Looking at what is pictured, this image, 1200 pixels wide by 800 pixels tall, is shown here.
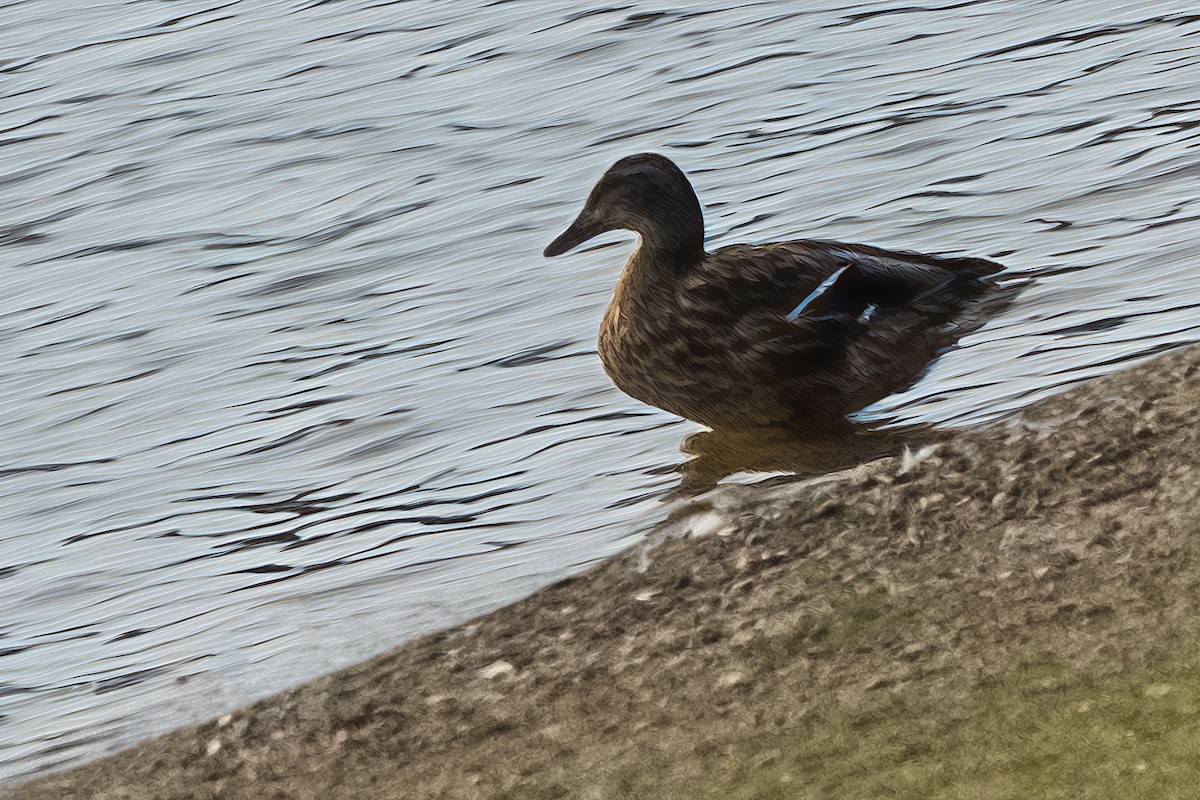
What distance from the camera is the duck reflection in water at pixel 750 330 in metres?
5.93

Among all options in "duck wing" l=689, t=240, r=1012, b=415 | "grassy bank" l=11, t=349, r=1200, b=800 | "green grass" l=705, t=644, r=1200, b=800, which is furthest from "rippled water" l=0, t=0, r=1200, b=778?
"green grass" l=705, t=644, r=1200, b=800

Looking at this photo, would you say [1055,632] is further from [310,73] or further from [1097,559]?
[310,73]

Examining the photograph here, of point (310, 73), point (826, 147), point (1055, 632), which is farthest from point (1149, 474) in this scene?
point (310, 73)

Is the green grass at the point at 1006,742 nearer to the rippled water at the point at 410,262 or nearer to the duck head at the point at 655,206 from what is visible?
the rippled water at the point at 410,262

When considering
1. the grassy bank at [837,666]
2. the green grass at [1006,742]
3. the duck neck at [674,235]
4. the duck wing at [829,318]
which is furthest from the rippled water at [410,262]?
the green grass at [1006,742]

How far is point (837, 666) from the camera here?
13.8 feet

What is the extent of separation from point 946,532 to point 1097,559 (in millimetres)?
467

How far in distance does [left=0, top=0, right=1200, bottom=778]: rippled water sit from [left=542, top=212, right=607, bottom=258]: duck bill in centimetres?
66

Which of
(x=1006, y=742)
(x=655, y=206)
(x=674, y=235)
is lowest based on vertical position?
(x=1006, y=742)

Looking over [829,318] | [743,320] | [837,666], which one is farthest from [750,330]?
[837,666]

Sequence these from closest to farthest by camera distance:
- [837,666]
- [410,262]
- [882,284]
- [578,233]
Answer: [837,666], [882,284], [578,233], [410,262]

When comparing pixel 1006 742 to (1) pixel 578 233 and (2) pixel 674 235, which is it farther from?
(1) pixel 578 233

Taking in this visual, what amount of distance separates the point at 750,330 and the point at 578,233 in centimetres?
83

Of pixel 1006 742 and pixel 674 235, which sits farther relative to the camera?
pixel 674 235
